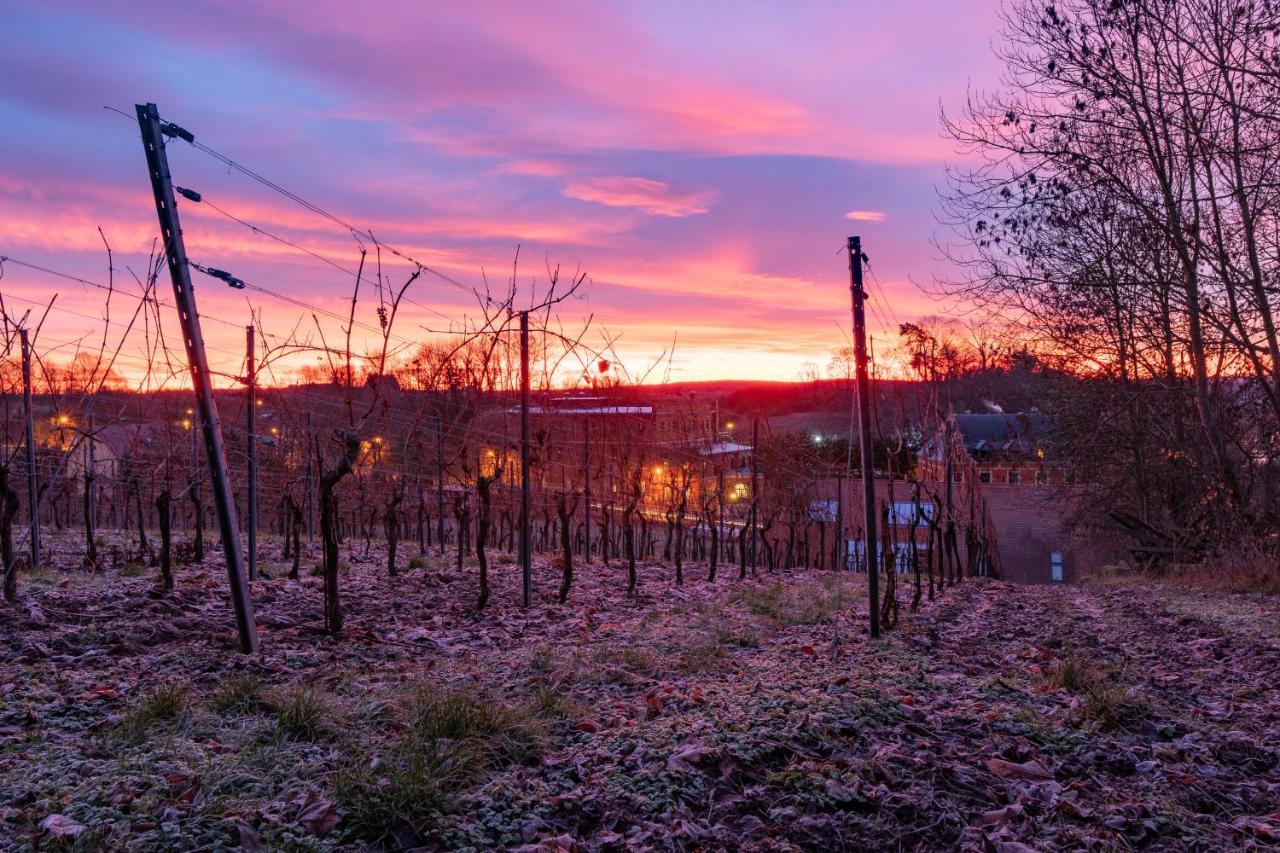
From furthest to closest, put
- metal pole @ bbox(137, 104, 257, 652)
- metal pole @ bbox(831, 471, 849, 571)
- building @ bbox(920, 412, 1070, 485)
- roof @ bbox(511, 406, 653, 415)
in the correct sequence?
building @ bbox(920, 412, 1070, 485)
roof @ bbox(511, 406, 653, 415)
metal pole @ bbox(831, 471, 849, 571)
metal pole @ bbox(137, 104, 257, 652)

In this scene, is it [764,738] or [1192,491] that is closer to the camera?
[764,738]

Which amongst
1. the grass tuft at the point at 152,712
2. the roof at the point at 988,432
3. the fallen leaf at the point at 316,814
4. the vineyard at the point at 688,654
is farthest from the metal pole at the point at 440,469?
the roof at the point at 988,432

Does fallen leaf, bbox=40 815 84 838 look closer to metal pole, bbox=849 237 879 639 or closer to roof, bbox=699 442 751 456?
metal pole, bbox=849 237 879 639

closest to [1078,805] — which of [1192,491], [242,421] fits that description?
[1192,491]

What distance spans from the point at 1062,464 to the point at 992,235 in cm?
1248

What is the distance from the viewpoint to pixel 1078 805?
13.2 ft

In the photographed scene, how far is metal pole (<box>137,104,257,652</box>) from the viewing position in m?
6.27

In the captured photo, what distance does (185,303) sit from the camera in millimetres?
6262

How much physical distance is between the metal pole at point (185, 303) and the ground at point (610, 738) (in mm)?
1212

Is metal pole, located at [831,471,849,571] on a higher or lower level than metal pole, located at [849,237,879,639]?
lower

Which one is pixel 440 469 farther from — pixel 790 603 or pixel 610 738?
pixel 610 738

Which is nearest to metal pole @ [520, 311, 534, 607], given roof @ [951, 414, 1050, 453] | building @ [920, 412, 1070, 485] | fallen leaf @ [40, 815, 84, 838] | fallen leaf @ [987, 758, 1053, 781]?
fallen leaf @ [987, 758, 1053, 781]

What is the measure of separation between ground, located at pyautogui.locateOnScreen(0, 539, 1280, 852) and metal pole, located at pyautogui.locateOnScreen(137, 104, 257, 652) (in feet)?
3.97

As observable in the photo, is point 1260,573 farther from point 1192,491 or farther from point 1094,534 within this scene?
point 1094,534
